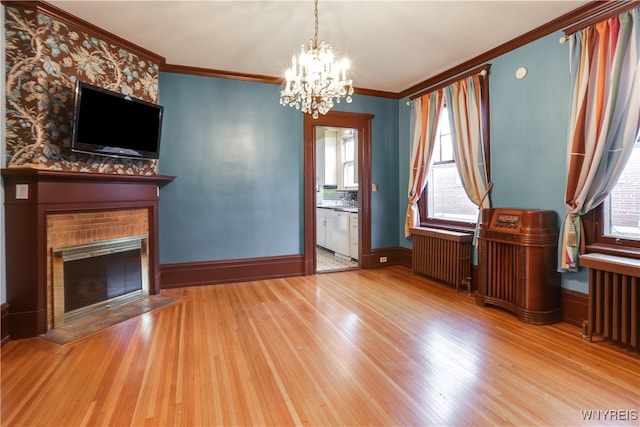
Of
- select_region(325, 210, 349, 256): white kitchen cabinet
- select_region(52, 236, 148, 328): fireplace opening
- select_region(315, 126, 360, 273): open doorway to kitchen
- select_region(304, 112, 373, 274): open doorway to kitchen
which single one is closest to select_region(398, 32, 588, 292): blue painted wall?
select_region(304, 112, 373, 274): open doorway to kitchen

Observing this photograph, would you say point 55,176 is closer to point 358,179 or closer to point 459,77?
point 358,179

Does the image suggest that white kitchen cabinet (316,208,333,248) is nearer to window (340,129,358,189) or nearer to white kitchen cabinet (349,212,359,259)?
window (340,129,358,189)

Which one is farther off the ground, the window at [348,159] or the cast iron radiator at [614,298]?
the window at [348,159]

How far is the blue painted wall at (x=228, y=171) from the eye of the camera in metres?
4.24

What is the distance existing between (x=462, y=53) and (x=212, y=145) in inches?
128

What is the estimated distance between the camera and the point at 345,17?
10.0 ft

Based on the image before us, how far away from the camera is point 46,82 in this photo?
2.94 meters

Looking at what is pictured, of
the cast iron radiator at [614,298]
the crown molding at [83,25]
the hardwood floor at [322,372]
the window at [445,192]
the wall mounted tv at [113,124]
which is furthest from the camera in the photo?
the window at [445,192]

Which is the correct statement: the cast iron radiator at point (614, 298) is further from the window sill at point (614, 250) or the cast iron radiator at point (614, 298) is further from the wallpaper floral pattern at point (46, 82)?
the wallpaper floral pattern at point (46, 82)

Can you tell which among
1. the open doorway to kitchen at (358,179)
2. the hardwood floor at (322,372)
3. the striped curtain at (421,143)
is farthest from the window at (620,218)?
the open doorway to kitchen at (358,179)

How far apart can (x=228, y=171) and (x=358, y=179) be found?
2.01 m

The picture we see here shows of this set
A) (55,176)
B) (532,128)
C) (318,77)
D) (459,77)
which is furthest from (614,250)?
(55,176)

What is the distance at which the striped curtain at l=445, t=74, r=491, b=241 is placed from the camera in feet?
12.7

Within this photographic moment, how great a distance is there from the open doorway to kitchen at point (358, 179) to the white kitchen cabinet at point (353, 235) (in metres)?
0.14
